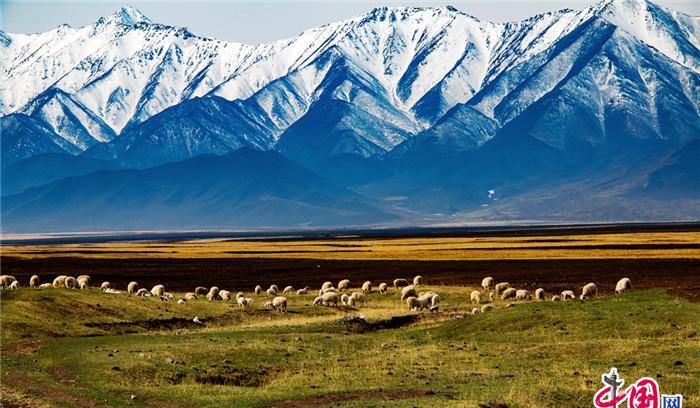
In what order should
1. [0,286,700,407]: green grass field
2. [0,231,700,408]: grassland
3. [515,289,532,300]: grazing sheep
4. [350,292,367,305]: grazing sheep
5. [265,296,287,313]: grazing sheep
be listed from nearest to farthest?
1. [0,286,700,407]: green grass field
2. [0,231,700,408]: grassland
3. [265,296,287,313]: grazing sheep
4. [515,289,532,300]: grazing sheep
5. [350,292,367,305]: grazing sheep

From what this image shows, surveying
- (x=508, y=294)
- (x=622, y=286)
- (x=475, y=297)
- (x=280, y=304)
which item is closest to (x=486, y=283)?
(x=508, y=294)

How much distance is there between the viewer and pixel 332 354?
41.0 metres

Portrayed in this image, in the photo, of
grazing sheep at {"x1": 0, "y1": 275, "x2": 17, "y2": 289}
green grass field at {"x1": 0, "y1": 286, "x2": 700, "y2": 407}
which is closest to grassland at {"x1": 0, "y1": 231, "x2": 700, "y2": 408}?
green grass field at {"x1": 0, "y1": 286, "x2": 700, "y2": 407}

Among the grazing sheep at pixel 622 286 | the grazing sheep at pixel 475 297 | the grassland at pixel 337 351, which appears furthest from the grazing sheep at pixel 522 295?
the grazing sheep at pixel 622 286

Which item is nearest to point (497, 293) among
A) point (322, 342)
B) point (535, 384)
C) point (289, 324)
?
point (289, 324)

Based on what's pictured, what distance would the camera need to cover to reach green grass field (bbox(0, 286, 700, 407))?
31531 mm

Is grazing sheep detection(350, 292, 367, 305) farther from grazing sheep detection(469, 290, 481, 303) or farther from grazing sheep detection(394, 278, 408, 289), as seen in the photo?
grazing sheep detection(394, 278, 408, 289)

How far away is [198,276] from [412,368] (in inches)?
2122

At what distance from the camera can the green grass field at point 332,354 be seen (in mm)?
31531

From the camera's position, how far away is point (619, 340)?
39438 millimetres

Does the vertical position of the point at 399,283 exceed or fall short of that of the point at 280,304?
it exceeds it

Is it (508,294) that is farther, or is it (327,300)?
(508,294)

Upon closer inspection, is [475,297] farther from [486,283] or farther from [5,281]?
[5,281]

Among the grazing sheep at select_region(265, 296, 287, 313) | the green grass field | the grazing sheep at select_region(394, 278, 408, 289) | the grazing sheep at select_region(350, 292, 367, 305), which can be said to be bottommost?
the green grass field
